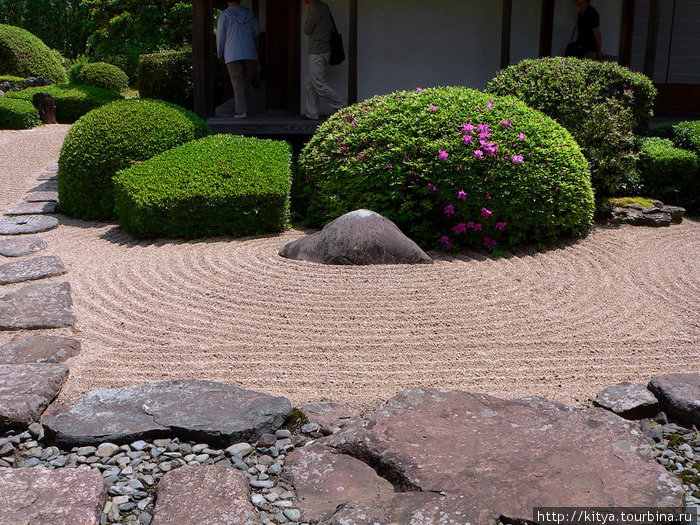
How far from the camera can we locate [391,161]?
663cm

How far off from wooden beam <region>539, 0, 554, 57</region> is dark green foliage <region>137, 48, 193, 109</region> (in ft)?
20.8

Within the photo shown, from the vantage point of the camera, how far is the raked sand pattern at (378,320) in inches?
163

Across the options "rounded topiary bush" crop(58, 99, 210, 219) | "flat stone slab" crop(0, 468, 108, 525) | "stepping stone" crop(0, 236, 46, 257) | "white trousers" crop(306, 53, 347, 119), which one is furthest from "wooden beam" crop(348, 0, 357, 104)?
"flat stone slab" crop(0, 468, 108, 525)

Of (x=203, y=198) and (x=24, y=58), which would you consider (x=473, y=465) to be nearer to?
(x=203, y=198)

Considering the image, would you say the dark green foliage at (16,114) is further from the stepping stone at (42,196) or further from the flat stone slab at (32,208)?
the flat stone slab at (32,208)

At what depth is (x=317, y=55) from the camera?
9906mm

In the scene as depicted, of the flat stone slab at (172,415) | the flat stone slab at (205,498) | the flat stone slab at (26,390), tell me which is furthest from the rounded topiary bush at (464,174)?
the flat stone slab at (205,498)

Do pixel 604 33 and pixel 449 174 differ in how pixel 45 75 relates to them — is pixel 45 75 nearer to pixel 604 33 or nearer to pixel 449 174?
pixel 604 33

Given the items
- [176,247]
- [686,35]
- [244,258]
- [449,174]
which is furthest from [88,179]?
[686,35]

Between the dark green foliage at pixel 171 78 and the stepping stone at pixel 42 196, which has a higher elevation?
the dark green foliage at pixel 171 78

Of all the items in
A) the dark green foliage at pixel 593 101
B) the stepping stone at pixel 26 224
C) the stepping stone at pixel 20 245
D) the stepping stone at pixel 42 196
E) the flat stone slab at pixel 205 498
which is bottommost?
the flat stone slab at pixel 205 498

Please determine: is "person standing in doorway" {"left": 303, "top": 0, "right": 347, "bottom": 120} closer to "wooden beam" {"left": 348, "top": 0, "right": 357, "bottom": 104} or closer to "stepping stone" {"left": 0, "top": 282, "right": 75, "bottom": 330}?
"wooden beam" {"left": 348, "top": 0, "right": 357, "bottom": 104}

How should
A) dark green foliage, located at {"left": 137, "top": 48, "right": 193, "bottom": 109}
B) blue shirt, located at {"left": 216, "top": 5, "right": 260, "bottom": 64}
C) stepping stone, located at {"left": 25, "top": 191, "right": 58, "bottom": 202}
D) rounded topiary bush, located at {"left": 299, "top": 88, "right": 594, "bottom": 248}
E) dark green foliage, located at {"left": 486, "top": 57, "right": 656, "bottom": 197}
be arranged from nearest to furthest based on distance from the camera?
rounded topiary bush, located at {"left": 299, "top": 88, "right": 594, "bottom": 248} < dark green foliage, located at {"left": 486, "top": 57, "right": 656, "bottom": 197} < stepping stone, located at {"left": 25, "top": 191, "right": 58, "bottom": 202} < blue shirt, located at {"left": 216, "top": 5, "right": 260, "bottom": 64} < dark green foliage, located at {"left": 137, "top": 48, "right": 193, "bottom": 109}

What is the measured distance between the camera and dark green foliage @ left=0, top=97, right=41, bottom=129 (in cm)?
1420
